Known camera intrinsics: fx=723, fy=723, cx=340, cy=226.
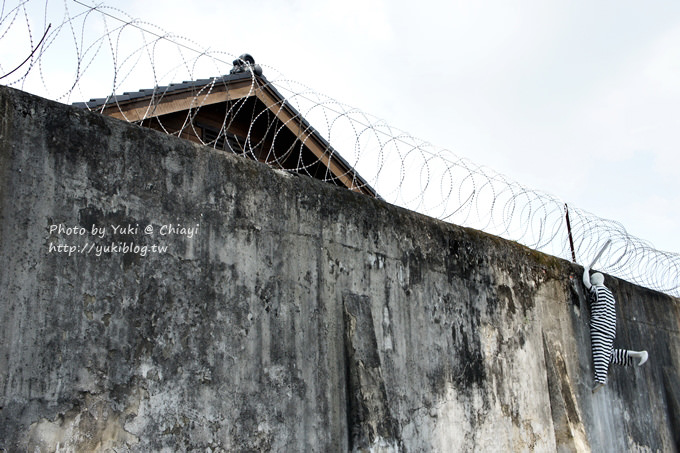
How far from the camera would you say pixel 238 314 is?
509cm

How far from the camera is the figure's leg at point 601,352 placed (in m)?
8.35

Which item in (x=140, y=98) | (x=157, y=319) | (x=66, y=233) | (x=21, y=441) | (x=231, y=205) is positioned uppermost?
(x=140, y=98)

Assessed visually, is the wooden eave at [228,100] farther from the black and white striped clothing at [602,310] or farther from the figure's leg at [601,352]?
the figure's leg at [601,352]

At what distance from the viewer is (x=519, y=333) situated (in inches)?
293

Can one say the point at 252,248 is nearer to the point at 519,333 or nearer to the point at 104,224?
the point at 104,224

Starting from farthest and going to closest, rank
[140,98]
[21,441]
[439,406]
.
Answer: [140,98] < [439,406] < [21,441]

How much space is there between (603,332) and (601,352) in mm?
258

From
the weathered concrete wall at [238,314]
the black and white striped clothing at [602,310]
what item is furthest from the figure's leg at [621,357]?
the weathered concrete wall at [238,314]

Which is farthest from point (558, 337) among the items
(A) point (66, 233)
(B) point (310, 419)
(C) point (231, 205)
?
(A) point (66, 233)

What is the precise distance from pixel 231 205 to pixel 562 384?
14.3 ft

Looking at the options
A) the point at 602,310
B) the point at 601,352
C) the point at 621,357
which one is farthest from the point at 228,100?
the point at 621,357

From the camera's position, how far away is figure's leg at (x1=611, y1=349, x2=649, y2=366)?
8.74 m

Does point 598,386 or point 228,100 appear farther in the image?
point 598,386

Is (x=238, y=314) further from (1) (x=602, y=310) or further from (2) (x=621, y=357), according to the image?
(2) (x=621, y=357)
